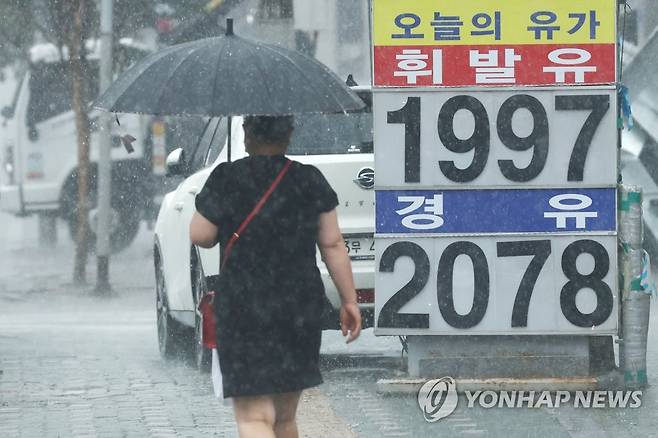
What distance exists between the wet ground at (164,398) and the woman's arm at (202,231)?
2154 mm

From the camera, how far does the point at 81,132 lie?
19.4m

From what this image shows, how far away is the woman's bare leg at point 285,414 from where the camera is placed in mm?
6113

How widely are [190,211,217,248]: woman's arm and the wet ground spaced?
2.15m

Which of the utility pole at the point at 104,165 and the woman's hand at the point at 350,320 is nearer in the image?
the woman's hand at the point at 350,320

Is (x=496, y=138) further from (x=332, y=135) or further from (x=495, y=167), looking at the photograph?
(x=332, y=135)

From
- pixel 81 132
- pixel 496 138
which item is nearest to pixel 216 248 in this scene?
pixel 496 138

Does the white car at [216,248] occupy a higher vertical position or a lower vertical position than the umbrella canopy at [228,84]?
lower

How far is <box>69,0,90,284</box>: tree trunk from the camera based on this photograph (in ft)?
62.4

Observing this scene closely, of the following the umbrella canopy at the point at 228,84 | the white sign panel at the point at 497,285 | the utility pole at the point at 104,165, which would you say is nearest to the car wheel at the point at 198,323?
the white sign panel at the point at 497,285

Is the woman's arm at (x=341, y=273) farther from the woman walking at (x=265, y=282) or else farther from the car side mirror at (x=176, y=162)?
the car side mirror at (x=176, y=162)

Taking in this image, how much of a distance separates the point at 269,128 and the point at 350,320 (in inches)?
30.3

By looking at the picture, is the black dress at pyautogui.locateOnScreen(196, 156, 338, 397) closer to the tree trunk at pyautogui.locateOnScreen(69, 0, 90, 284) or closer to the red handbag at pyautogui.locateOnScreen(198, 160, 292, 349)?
the red handbag at pyautogui.locateOnScreen(198, 160, 292, 349)

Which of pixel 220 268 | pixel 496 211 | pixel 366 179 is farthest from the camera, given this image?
pixel 366 179

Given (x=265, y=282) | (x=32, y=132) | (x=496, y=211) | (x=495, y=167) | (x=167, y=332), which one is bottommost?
(x=167, y=332)
